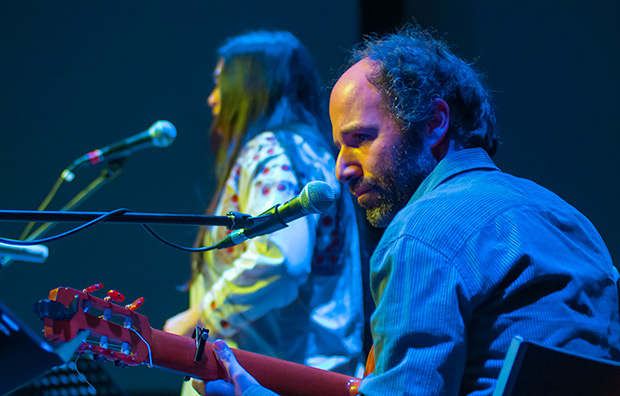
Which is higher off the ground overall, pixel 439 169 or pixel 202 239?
pixel 439 169

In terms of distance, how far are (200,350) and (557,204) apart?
812 millimetres

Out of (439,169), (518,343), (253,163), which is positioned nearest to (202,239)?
(253,163)

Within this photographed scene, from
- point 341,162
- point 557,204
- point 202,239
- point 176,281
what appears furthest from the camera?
point 176,281

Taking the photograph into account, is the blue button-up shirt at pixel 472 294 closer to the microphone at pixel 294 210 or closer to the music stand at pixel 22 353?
the microphone at pixel 294 210

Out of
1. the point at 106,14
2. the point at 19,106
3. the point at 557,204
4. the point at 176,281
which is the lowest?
the point at 176,281

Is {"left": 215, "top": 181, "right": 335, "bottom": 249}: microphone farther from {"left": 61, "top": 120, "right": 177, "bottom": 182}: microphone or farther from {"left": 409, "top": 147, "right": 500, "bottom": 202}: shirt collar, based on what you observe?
{"left": 61, "top": 120, "right": 177, "bottom": 182}: microphone

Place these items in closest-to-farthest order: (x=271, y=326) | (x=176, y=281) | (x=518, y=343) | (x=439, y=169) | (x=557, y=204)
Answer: (x=518, y=343)
(x=557, y=204)
(x=439, y=169)
(x=271, y=326)
(x=176, y=281)

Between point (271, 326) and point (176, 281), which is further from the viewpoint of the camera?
point (176, 281)

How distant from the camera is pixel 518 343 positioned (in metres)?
0.92

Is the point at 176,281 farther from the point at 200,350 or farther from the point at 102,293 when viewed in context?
the point at 200,350

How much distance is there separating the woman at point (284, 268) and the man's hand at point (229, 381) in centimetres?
A: 57

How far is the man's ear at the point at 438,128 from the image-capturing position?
4.91ft

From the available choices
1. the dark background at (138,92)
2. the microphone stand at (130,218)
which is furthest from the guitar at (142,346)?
the dark background at (138,92)


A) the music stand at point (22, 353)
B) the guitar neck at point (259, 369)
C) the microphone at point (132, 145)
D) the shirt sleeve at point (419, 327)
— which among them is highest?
the microphone at point (132, 145)
